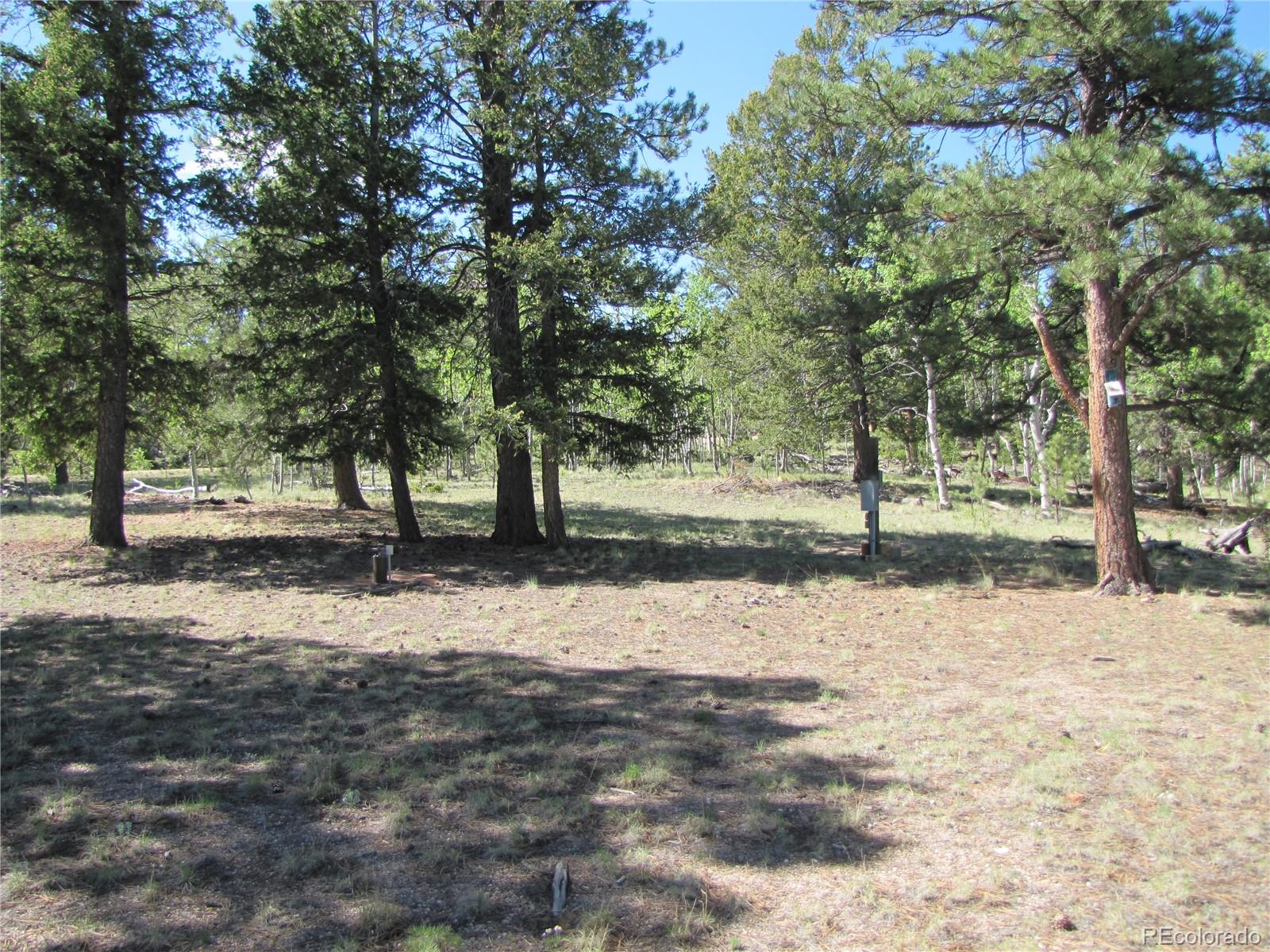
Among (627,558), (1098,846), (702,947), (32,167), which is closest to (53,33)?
(32,167)

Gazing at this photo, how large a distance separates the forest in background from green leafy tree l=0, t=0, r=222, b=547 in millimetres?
48

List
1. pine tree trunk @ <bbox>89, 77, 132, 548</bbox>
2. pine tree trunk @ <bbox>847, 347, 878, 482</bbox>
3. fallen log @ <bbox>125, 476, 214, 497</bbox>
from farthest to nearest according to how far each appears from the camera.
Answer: fallen log @ <bbox>125, 476, 214, 497</bbox>, pine tree trunk @ <bbox>847, 347, 878, 482</bbox>, pine tree trunk @ <bbox>89, 77, 132, 548</bbox>

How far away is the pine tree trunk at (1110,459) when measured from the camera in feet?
31.7

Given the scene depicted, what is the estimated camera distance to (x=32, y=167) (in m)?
10.9

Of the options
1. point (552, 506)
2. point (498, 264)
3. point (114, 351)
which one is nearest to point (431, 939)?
point (498, 264)

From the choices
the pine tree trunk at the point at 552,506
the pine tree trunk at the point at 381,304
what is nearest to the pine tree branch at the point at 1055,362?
the pine tree trunk at the point at 552,506

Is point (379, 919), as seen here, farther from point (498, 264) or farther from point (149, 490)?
point (149, 490)

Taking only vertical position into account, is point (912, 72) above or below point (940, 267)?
above

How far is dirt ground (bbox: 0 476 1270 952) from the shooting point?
10.8 feet

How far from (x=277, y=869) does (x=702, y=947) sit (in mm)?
1938

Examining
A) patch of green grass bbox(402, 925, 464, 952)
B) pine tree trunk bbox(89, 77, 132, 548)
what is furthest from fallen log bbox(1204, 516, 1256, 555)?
pine tree trunk bbox(89, 77, 132, 548)

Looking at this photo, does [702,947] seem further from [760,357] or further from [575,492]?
[575,492]

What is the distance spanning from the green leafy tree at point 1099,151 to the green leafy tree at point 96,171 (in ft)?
33.1

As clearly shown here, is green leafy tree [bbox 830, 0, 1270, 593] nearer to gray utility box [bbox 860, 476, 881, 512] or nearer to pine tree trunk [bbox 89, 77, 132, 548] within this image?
gray utility box [bbox 860, 476, 881, 512]
